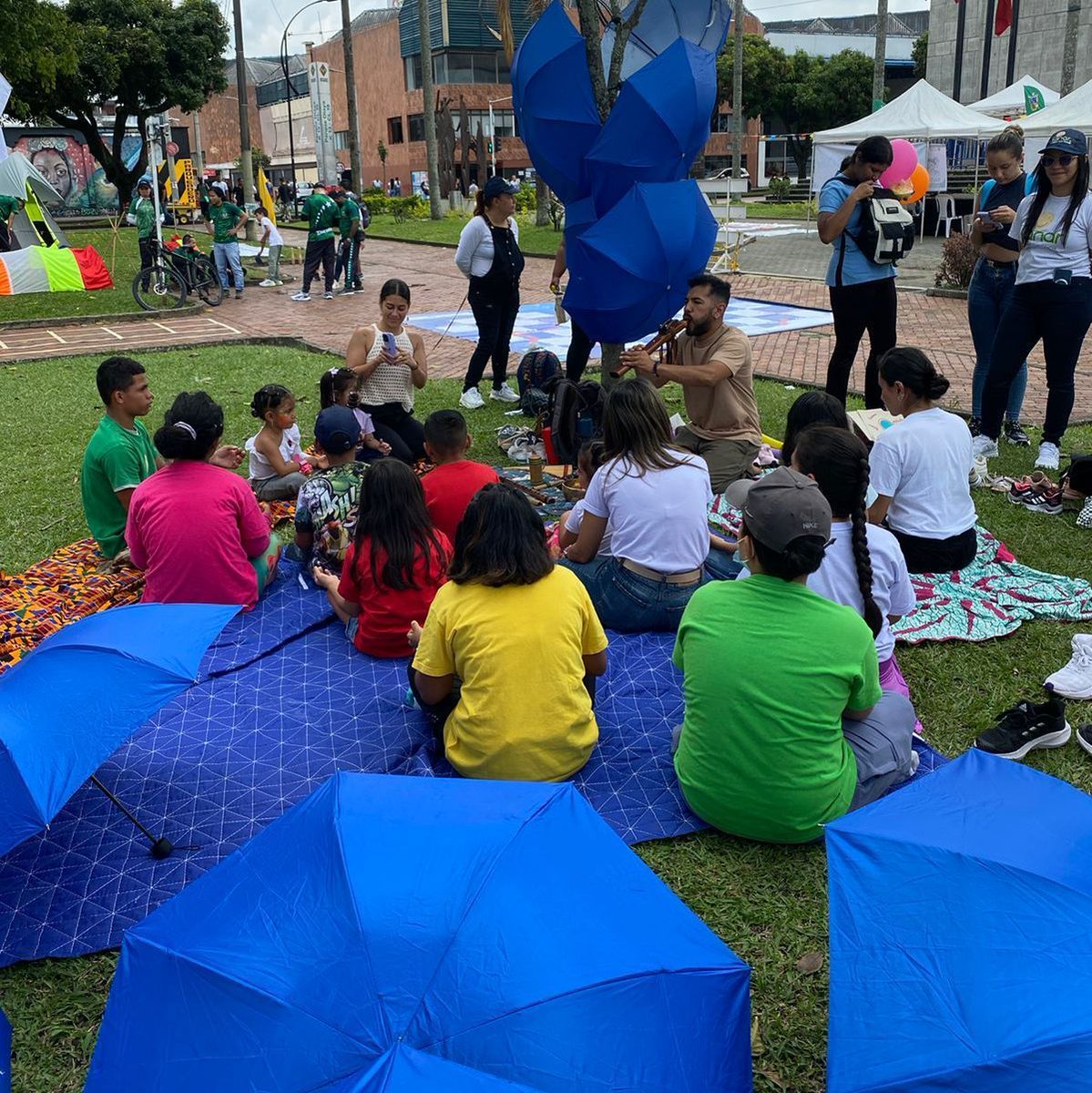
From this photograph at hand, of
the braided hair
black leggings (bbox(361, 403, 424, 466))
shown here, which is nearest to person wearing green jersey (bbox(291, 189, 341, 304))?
black leggings (bbox(361, 403, 424, 466))

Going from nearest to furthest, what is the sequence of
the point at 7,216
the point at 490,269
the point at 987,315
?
the point at 987,315, the point at 490,269, the point at 7,216

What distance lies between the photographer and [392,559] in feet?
12.9

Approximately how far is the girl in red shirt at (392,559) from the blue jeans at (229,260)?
1379 cm

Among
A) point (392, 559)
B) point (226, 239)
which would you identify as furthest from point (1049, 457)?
point (226, 239)

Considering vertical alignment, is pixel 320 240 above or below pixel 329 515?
above

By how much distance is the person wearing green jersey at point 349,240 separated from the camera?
15.5 m

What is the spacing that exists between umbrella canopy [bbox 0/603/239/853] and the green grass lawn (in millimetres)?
646

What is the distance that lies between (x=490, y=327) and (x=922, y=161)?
15.6 meters

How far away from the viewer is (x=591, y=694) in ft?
12.2

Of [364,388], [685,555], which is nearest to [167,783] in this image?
[685,555]

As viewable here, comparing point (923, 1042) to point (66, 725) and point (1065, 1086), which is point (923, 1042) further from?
point (66, 725)

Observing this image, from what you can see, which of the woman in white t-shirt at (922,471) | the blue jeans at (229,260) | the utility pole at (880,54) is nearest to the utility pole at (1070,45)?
the utility pole at (880,54)

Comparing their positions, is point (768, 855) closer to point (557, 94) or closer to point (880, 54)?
point (557, 94)

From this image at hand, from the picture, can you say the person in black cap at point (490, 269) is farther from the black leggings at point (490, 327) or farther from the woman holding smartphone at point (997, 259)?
the woman holding smartphone at point (997, 259)
